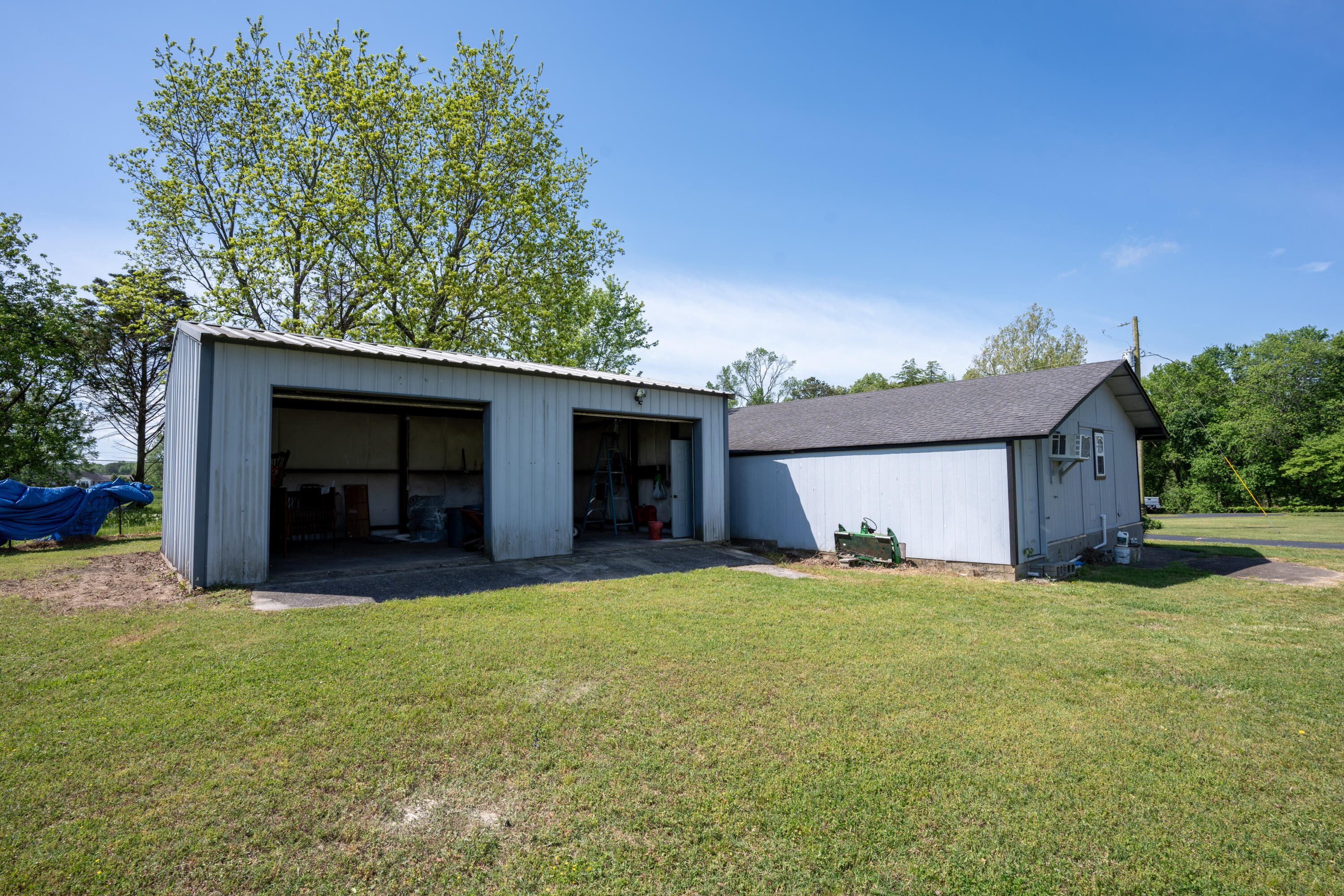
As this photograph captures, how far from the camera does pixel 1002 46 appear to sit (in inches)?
379

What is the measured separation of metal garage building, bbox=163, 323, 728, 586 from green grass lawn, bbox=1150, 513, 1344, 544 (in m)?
16.2

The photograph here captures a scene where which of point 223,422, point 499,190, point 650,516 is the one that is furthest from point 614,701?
point 499,190

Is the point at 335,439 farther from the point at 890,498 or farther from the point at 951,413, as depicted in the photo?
the point at 951,413

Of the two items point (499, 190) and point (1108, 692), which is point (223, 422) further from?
point (499, 190)

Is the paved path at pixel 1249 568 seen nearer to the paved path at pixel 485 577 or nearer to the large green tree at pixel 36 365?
the paved path at pixel 485 577

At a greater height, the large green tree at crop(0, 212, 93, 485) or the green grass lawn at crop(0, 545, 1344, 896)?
the large green tree at crop(0, 212, 93, 485)

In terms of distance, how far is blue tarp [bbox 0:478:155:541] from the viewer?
39.0 feet

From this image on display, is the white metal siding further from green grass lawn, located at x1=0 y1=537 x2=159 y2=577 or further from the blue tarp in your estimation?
the blue tarp

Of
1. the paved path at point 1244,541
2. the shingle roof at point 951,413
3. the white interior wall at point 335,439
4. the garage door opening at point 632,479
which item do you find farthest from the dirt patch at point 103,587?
the paved path at point 1244,541

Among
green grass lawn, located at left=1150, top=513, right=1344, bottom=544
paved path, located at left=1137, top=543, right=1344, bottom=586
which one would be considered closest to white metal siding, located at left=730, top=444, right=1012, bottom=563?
paved path, located at left=1137, top=543, right=1344, bottom=586

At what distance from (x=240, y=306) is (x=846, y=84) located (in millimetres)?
18435

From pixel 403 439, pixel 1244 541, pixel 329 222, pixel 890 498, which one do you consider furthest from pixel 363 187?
pixel 1244 541

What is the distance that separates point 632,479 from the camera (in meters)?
15.2

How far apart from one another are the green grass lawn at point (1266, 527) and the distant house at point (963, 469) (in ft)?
18.1
